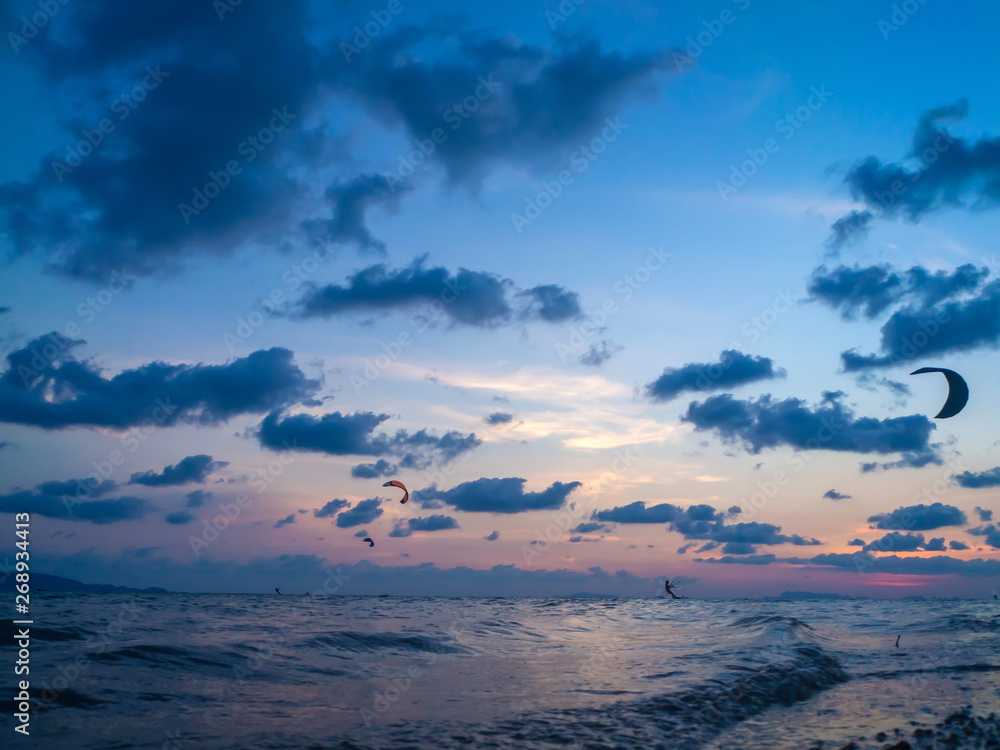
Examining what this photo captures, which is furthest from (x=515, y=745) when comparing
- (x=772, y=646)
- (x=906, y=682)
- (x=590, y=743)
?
(x=772, y=646)

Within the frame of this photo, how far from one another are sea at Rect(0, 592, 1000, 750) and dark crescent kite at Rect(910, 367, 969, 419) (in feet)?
29.9

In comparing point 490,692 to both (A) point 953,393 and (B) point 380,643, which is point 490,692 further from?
(A) point 953,393

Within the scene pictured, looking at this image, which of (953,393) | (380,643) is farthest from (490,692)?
(953,393)

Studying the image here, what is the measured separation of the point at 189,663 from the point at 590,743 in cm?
1132

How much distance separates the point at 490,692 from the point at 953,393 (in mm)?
26093

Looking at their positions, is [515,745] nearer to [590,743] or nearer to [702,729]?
[590,743]

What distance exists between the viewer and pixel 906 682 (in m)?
14.0

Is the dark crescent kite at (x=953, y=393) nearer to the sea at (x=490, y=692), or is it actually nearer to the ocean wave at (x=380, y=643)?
the sea at (x=490, y=692)

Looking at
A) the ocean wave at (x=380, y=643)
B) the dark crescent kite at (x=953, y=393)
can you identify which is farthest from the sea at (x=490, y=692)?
the dark crescent kite at (x=953, y=393)

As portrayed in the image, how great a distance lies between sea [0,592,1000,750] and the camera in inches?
376

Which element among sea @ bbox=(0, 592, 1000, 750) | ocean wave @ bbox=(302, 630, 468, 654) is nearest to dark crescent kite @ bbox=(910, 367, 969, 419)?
sea @ bbox=(0, 592, 1000, 750)

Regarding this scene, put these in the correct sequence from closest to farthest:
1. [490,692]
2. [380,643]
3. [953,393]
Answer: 1. [490,692]
2. [380,643]
3. [953,393]

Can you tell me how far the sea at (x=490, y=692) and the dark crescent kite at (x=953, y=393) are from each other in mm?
9107

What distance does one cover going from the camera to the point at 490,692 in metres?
13.1
